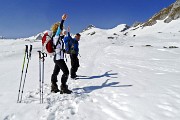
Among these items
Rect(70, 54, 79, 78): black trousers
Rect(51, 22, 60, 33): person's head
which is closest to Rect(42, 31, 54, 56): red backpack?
Rect(51, 22, 60, 33): person's head

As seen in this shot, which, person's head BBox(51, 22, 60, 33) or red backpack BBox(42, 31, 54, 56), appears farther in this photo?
person's head BBox(51, 22, 60, 33)

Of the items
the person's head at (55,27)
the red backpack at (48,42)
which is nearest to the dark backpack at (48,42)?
the red backpack at (48,42)

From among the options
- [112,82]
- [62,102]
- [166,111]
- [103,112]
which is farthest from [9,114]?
[112,82]

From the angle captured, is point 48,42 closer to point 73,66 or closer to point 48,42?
point 48,42

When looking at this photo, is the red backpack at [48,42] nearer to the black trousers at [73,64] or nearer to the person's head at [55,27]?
the person's head at [55,27]

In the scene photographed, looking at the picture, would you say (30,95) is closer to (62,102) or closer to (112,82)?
(62,102)

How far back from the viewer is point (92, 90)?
9461 millimetres

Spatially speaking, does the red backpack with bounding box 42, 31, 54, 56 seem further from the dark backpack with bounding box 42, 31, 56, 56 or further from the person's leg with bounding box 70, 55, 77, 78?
the person's leg with bounding box 70, 55, 77, 78

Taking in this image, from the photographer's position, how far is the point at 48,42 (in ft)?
26.8

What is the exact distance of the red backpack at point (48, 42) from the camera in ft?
26.6

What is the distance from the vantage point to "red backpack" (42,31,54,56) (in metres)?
8.11

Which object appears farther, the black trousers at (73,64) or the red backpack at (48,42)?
the black trousers at (73,64)

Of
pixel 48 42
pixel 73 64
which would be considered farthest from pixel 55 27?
pixel 73 64

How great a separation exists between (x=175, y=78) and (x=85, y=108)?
5.89 metres
